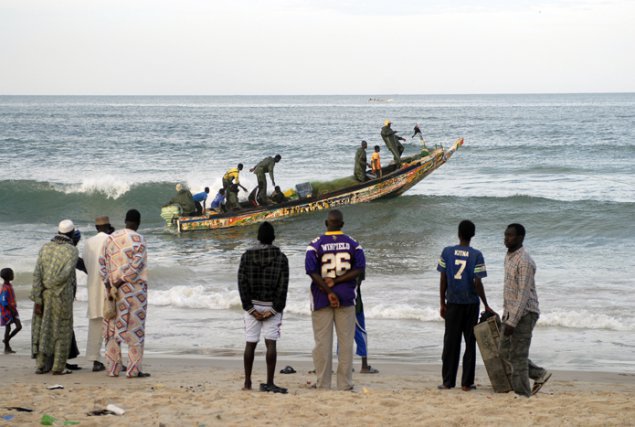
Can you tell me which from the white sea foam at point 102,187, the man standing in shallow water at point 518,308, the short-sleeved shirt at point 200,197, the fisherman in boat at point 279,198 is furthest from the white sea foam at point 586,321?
the white sea foam at point 102,187

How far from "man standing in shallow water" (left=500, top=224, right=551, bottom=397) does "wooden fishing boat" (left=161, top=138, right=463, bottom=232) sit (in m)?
14.2

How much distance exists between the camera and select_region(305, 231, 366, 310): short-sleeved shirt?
656 cm

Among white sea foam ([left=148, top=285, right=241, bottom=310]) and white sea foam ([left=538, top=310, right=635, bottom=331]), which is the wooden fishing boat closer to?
white sea foam ([left=148, top=285, right=241, bottom=310])

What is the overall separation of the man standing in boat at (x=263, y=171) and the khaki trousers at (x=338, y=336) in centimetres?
1187

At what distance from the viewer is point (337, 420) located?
5.71 meters

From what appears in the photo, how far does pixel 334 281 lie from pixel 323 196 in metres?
14.7

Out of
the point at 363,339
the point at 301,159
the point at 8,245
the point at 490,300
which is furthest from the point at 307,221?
the point at 301,159

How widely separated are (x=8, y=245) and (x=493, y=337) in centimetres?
1519

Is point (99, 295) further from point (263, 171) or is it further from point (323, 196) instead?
point (323, 196)

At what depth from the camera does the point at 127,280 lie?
7.07m

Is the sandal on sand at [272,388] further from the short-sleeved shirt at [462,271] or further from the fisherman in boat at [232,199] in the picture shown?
the fisherman in boat at [232,199]

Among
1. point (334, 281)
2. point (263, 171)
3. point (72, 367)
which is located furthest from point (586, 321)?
point (263, 171)

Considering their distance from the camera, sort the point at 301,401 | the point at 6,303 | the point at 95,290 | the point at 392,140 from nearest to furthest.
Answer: the point at 301,401
the point at 95,290
the point at 6,303
the point at 392,140

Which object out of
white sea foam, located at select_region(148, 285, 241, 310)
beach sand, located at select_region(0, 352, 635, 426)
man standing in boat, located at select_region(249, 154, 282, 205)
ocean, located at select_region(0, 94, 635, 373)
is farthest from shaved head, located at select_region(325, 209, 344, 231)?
man standing in boat, located at select_region(249, 154, 282, 205)
